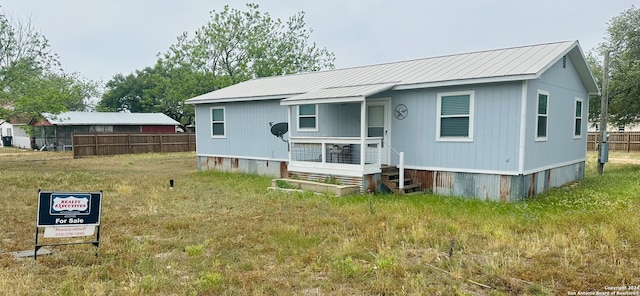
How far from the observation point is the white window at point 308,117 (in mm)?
11766

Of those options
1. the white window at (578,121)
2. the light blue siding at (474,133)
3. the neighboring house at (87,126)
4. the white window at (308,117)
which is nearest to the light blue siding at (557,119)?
the white window at (578,121)

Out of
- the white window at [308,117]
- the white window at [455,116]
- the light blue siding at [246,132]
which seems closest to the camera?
the white window at [455,116]

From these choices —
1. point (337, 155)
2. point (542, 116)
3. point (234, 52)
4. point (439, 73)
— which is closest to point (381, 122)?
point (337, 155)

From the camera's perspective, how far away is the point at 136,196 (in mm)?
9195

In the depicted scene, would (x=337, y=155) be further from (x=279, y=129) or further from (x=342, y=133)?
(x=279, y=129)

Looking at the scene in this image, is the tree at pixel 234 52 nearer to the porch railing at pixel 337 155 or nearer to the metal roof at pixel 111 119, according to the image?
the metal roof at pixel 111 119

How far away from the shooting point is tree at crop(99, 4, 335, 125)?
2911 centimetres

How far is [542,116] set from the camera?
923 cm

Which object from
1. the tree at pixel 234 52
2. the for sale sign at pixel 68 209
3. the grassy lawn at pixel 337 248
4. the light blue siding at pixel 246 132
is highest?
the tree at pixel 234 52

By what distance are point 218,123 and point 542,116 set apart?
10.2 meters

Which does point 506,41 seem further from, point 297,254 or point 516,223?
point 297,254

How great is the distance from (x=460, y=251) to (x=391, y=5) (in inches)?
643

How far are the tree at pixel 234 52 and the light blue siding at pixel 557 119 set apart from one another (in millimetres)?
21546

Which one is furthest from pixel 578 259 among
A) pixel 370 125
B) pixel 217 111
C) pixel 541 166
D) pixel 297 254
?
pixel 217 111
